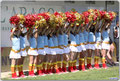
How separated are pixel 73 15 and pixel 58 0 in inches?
56.0

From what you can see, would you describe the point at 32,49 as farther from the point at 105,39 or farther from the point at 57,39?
the point at 105,39

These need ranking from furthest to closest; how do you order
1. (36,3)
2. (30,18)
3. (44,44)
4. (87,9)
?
(87,9) → (36,3) → (44,44) → (30,18)

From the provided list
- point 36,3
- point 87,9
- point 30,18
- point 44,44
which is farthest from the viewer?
point 87,9

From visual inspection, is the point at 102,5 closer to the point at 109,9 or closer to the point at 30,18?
the point at 109,9

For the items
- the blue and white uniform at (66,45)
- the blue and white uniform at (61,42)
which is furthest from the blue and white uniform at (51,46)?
the blue and white uniform at (66,45)

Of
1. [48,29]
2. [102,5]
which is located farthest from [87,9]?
[48,29]

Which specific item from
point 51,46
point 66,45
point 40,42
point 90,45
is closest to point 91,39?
point 90,45

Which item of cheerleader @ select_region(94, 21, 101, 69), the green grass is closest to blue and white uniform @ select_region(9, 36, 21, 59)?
the green grass

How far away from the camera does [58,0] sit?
13.5 meters

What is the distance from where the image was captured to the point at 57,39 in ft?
40.1

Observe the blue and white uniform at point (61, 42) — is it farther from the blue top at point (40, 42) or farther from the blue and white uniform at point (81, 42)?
the blue and white uniform at point (81, 42)

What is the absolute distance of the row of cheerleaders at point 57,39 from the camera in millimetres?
11180

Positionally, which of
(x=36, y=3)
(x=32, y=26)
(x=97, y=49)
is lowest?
(x=97, y=49)

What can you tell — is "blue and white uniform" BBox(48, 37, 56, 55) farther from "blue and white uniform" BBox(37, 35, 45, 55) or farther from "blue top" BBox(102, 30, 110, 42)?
"blue top" BBox(102, 30, 110, 42)
